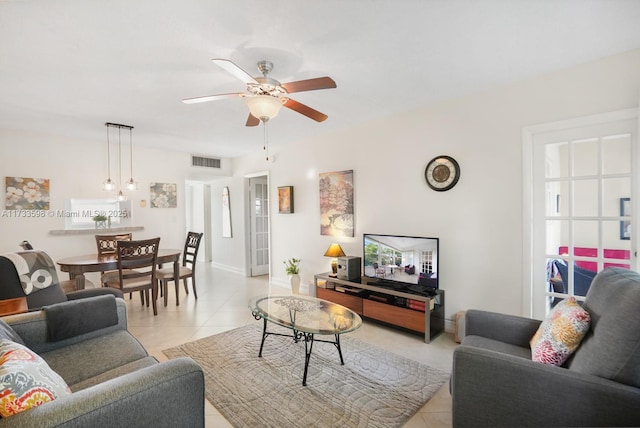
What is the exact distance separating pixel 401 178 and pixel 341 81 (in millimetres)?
1411

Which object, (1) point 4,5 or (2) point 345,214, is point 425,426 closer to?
(2) point 345,214

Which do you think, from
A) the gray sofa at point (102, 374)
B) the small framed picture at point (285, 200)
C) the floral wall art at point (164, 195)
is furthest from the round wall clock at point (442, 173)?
the floral wall art at point (164, 195)

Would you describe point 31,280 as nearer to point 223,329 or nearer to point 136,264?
point 136,264

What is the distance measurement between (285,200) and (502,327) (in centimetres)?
366

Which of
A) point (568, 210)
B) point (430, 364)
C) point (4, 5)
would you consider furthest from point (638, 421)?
point (4, 5)

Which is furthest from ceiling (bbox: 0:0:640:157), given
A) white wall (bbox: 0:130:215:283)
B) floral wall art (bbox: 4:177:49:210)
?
floral wall art (bbox: 4:177:49:210)

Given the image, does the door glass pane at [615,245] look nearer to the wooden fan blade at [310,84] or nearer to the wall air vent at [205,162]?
the wooden fan blade at [310,84]

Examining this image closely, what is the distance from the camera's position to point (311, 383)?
2234 millimetres

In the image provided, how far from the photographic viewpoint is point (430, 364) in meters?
2.53

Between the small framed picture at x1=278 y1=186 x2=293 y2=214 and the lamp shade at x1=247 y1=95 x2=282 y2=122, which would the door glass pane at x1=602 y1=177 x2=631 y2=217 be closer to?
the lamp shade at x1=247 y1=95 x2=282 y2=122

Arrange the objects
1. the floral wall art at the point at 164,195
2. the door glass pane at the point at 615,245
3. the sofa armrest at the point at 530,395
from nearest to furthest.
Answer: the sofa armrest at the point at 530,395 < the door glass pane at the point at 615,245 < the floral wall art at the point at 164,195

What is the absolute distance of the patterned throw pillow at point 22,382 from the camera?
950 millimetres

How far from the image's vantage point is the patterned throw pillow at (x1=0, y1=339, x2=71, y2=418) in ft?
3.12

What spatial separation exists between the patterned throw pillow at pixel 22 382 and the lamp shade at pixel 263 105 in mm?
1784
